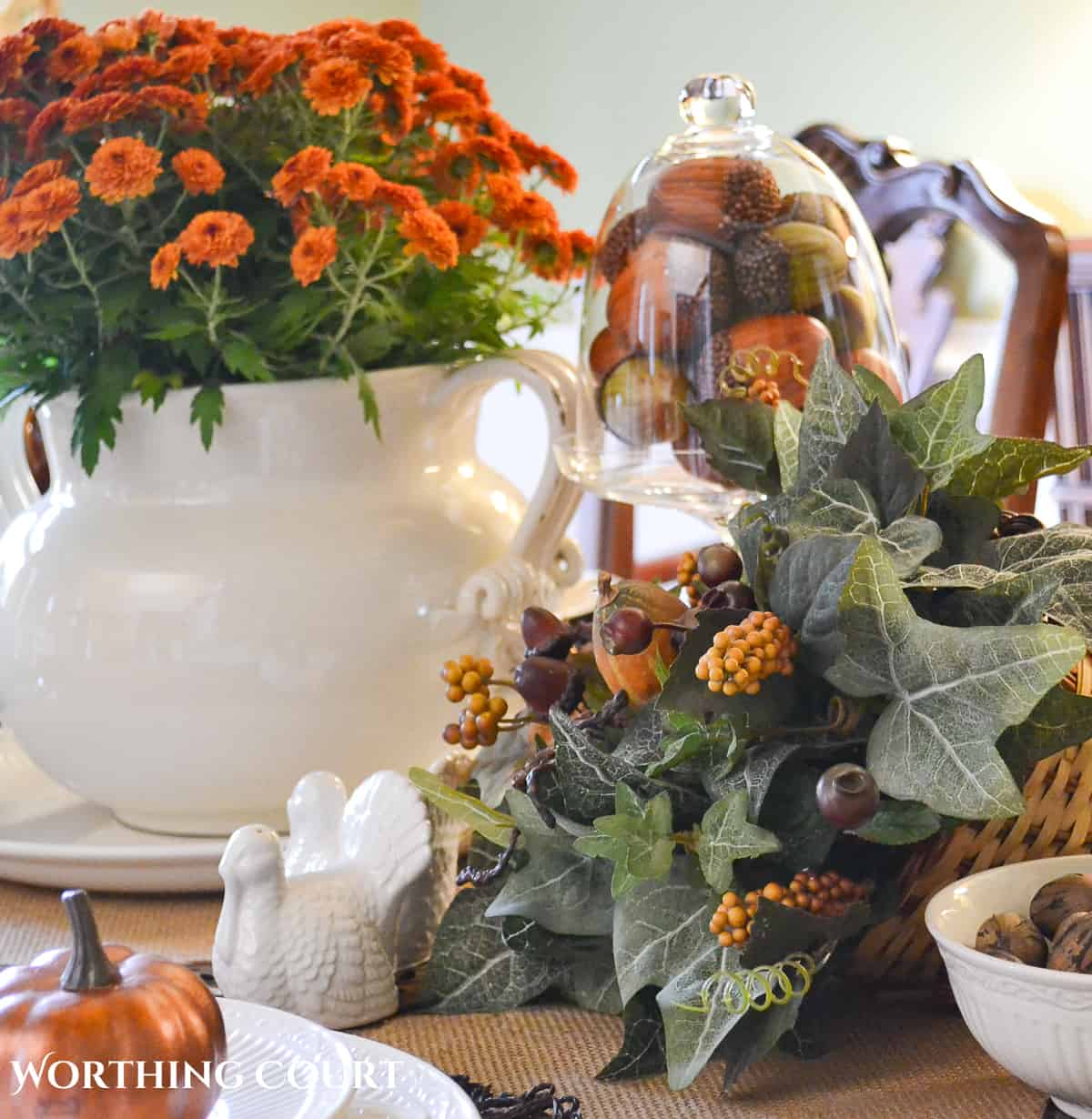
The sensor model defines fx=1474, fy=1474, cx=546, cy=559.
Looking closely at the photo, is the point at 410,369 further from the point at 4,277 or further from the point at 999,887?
the point at 999,887

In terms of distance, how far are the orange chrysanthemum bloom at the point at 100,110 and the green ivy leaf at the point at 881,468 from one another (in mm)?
410

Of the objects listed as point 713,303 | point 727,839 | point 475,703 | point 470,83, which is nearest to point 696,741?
point 727,839

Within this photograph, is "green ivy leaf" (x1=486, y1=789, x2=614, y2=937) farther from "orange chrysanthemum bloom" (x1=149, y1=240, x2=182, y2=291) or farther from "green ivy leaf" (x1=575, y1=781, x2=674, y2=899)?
"orange chrysanthemum bloom" (x1=149, y1=240, x2=182, y2=291)

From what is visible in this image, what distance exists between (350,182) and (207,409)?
13 cm

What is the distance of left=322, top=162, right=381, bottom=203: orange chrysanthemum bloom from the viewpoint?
0.70m

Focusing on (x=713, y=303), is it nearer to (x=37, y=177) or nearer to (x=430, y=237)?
(x=430, y=237)

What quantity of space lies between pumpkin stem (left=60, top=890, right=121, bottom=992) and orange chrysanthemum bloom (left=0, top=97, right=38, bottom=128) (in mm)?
500

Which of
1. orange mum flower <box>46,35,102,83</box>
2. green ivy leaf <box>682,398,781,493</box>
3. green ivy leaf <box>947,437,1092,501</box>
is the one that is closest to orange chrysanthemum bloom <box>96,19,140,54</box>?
orange mum flower <box>46,35,102,83</box>

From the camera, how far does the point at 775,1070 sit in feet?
1.58

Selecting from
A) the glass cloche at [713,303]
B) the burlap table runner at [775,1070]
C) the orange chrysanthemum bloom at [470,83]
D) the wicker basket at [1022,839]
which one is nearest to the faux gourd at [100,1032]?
the burlap table runner at [775,1070]

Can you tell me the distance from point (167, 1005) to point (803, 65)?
→ 2.84 meters

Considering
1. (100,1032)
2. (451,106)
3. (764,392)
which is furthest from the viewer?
(451,106)

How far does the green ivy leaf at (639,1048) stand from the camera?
1.58 ft

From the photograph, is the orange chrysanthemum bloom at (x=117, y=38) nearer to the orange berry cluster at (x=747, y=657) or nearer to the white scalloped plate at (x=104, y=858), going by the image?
the white scalloped plate at (x=104, y=858)
